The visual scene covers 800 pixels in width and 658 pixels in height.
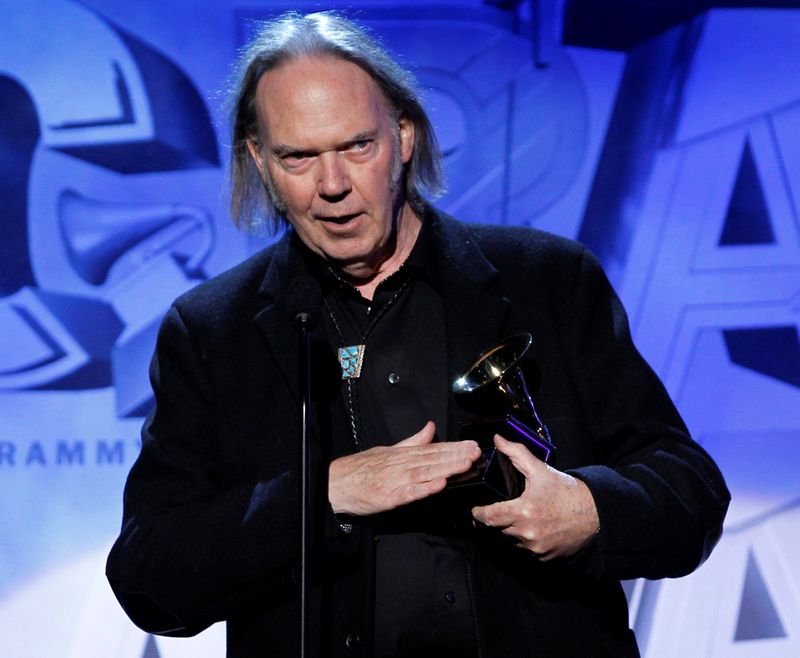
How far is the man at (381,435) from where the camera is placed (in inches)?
89.5

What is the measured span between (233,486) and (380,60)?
99cm

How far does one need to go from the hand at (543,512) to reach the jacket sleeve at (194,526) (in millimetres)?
336

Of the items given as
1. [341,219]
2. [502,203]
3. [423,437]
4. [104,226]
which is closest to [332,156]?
[341,219]

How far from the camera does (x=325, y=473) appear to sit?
7.53ft

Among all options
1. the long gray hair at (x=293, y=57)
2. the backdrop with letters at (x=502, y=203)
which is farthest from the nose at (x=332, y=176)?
the backdrop with letters at (x=502, y=203)

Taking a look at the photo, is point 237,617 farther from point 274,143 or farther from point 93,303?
point 93,303

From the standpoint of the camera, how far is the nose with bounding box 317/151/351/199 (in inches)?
96.4

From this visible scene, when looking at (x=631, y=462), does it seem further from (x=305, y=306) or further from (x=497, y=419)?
(x=305, y=306)

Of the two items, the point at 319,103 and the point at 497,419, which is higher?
the point at 319,103

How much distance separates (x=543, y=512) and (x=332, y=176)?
813mm

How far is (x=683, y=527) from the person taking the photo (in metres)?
2.33

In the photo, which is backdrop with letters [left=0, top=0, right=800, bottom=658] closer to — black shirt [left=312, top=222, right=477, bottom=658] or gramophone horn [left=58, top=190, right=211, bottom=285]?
gramophone horn [left=58, top=190, right=211, bottom=285]

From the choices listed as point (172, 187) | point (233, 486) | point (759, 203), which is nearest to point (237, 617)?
point (233, 486)

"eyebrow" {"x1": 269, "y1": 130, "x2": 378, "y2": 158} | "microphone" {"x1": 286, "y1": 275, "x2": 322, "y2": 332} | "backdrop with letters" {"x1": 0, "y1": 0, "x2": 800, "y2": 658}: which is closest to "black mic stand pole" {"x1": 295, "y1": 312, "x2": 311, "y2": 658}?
"microphone" {"x1": 286, "y1": 275, "x2": 322, "y2": 332}
